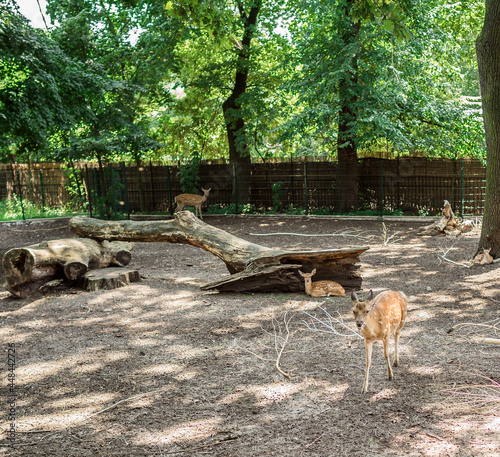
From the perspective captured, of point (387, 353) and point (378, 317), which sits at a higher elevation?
point (378, 317)

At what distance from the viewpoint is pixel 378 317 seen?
384cm

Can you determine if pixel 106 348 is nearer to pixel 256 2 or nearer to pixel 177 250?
pixel 177 250

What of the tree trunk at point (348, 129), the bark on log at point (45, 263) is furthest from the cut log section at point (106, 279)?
the tree trunk at point (348, 129)

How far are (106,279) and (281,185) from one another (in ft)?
39.8

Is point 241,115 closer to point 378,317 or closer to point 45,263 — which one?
point 45,263

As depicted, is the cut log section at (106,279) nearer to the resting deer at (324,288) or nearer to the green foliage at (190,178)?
the resting deer at (324,288)

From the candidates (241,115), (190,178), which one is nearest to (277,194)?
(241,115)

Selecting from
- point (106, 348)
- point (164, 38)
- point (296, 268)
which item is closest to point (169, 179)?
point (164, 38)

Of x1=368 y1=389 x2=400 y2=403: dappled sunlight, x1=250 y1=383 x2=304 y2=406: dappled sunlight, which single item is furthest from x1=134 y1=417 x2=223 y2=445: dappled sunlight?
x1=368 y1=389 x2=400 y2=403: dappled sunlight

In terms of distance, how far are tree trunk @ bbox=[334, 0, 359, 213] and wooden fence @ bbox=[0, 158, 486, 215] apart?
0.45 metres

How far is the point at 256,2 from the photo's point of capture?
61.1ft

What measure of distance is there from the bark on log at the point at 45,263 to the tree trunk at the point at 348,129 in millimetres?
9581

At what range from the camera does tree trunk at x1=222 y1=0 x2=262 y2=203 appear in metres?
19.2

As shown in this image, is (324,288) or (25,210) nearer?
(324,288)
